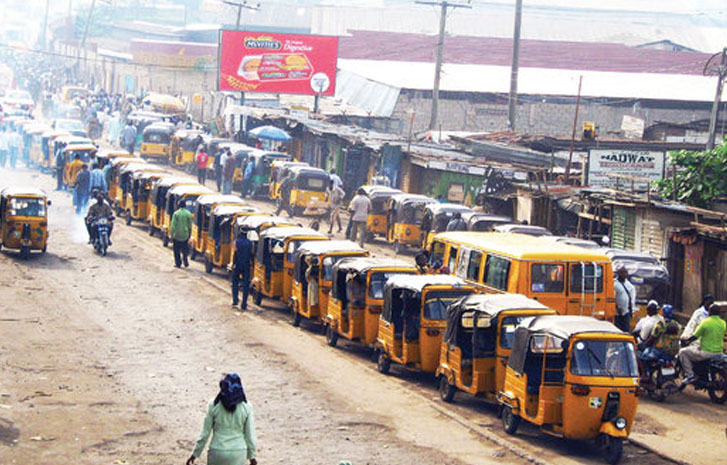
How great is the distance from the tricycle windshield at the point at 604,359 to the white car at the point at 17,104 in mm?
58575

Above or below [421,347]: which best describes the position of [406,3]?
above

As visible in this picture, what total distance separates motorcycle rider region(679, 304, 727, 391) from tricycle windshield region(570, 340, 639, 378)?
4.04 metres

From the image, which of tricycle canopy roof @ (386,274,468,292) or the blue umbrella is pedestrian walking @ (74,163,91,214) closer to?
the blue umbrella

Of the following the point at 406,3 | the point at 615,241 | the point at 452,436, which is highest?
the point at 406,3

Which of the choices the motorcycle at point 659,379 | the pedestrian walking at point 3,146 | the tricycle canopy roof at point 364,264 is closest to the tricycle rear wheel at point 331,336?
the tricycle canopy roof at point 364,264

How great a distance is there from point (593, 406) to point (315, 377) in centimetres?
552

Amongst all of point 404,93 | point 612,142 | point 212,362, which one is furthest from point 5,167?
point 212,362

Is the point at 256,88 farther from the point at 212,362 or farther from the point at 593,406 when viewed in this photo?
the point at 593,406

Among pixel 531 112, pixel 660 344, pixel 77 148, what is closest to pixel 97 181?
pixel 77 148

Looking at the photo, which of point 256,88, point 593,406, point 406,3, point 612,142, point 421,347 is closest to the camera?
point 593,406

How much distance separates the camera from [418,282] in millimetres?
19953

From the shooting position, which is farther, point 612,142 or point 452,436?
point 612,142

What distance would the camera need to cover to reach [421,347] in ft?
64.7

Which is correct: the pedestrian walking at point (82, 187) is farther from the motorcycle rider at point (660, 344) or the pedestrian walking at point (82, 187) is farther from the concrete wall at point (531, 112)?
the concrete wall at point (531, 112)
